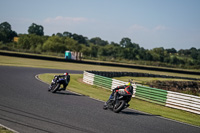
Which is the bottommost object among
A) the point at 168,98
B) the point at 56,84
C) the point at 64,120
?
the point at 168,98

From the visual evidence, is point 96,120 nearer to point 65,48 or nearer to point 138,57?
point 65,48

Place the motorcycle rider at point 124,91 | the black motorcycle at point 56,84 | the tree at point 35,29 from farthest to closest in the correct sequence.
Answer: the tree at point 35,29 → the black motorcycle at point 56,84 → the motorcycle rider at point 124,91

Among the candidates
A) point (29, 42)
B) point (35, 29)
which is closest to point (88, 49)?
point (29, 42)

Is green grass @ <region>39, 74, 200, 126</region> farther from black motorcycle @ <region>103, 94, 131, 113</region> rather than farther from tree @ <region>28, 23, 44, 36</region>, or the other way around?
tree @ <region>28, 23, 44, 36</region>

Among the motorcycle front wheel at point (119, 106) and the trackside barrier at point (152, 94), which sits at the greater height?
the motorcycle front wheel at point (119, 106)

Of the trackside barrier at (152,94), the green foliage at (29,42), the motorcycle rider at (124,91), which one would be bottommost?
the trackside barrier at (152,94)

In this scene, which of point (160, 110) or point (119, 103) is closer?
point (119, 103)

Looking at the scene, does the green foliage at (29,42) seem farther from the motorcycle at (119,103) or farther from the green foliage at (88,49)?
the motorcycle at (119,103)

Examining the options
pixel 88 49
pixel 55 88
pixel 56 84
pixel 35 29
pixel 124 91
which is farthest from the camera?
pixel 35 29

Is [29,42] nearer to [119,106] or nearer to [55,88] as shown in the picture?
[55,88]

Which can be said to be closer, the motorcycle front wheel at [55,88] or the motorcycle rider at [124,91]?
the motorcycle rider at [124,91]

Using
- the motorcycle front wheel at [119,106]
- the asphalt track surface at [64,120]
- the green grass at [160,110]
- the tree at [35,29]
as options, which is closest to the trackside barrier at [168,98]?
the green grass at [160,110]

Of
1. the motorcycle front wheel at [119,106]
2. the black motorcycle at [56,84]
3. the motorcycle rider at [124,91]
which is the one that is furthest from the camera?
the black motorcycle at [56,84]

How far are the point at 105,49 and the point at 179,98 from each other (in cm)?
10479
